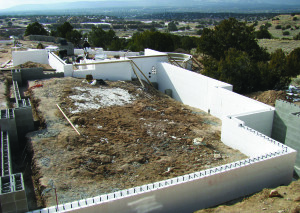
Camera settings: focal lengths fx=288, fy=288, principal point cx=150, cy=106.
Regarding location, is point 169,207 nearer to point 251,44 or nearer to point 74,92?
point 74,92

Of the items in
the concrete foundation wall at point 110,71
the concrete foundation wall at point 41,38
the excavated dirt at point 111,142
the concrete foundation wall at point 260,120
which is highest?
the concrete foundation wall at point 41,38

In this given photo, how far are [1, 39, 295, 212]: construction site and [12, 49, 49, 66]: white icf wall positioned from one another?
7.03 metres

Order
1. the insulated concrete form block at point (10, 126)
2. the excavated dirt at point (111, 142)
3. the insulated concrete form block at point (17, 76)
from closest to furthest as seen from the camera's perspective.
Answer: the excavated dirt at point (111, 142), the insulated concrete form block at point (10, 126), the insulated concrete form block at point (17, 76)

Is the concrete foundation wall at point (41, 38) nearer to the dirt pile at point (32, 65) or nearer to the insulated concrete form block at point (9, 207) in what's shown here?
the dirt pile at point (32, 65)

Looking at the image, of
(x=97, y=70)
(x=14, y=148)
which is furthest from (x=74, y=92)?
(x=14, y=148)

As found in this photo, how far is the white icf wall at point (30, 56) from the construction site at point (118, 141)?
7027mm

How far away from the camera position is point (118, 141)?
14758 millimetres

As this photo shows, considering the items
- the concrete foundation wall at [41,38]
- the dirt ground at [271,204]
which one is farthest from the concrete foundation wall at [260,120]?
the concrete foundation wall at [41,38]

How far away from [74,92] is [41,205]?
460 inches

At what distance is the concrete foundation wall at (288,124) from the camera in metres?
14.6

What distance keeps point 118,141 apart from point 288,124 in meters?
8.90

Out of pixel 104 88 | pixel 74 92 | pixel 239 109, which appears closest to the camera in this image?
pixel 239 109

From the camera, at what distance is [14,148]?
44.3 feet

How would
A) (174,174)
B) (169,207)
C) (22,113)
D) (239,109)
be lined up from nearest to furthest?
(169,207)
(174,174)
(22,113)
(239,109)
